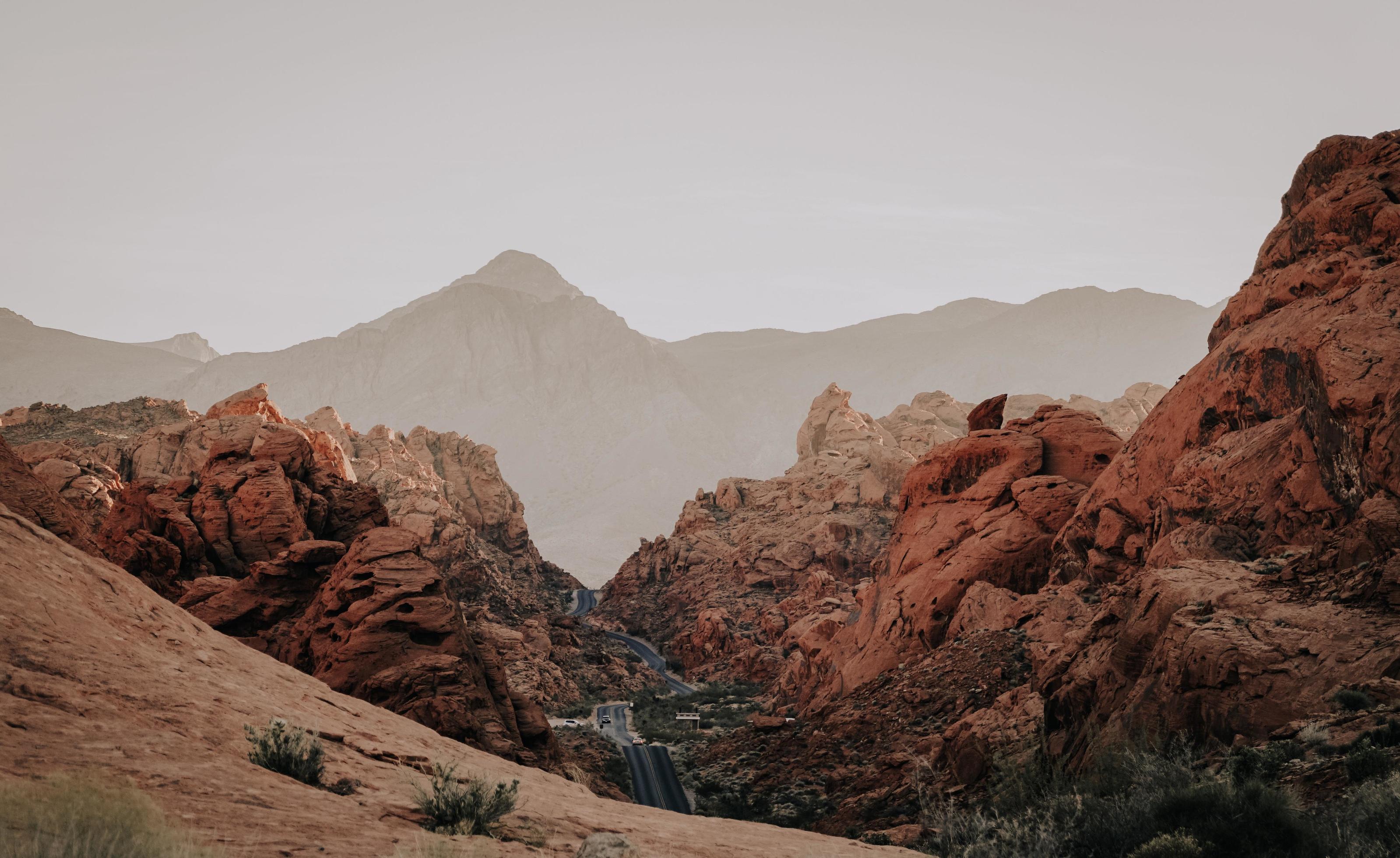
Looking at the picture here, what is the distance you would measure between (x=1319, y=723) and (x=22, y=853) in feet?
45.8

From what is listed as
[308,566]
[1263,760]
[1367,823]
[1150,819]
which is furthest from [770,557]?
[1367,823]

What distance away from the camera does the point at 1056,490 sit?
115 feet

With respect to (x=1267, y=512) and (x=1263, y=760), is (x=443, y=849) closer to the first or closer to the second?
(x=1263, y=760)

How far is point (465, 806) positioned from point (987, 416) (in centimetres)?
3902

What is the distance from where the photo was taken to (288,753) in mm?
10320

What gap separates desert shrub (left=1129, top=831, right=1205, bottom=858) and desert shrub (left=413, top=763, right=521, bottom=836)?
6742mm

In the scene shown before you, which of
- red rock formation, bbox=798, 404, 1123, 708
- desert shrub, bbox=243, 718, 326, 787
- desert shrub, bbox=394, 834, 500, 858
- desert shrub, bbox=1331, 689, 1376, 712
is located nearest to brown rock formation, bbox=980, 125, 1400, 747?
desert shrub, bbox=1331, 689, 1376, 712

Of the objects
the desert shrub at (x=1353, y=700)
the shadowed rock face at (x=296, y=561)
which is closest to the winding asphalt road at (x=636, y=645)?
the shadowed rock face at (x=296, y=561)

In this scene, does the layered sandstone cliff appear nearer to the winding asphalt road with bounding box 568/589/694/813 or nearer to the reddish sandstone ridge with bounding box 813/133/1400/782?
the reddish sandstone ridge with bounding box 813/133/1400/782

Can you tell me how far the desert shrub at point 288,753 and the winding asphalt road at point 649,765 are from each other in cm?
1829

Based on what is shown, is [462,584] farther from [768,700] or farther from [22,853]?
[22,853]

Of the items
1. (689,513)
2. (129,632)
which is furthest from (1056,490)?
(689,513)

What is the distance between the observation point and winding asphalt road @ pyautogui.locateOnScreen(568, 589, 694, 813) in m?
Result: 36.1

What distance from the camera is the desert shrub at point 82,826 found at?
568 centimetres
